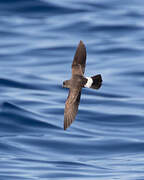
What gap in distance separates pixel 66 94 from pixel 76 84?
9434 millimetres

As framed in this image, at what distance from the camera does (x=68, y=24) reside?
2928cm

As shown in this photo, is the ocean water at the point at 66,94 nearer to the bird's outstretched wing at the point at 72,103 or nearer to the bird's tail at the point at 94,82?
the bird's outstretched wing at the point at 72,103

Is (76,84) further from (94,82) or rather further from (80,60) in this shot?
(80,60)

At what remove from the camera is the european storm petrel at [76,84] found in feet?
35.0

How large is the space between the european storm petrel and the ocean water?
376 cm

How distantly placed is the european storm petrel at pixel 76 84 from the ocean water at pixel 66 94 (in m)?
3.76

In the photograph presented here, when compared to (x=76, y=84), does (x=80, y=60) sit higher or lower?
higher

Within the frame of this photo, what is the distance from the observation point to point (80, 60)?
37.2 feet

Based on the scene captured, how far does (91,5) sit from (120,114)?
12556mm

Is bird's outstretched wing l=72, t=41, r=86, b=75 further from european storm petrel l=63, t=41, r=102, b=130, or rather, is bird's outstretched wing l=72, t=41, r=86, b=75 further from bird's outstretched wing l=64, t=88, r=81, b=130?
bird's outstretched wing l=64, t=88, r=81, b=130

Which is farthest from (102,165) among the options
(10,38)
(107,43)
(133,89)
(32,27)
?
(32,27)

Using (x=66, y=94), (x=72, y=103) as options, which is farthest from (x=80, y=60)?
(x=66, y=94)

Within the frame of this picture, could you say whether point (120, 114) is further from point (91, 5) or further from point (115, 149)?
point (91, 5)

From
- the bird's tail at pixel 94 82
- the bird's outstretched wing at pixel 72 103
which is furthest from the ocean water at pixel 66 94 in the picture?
the bird's tail at pixel 94 82
